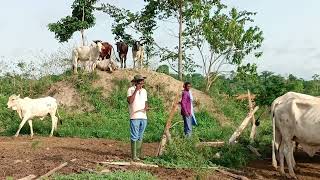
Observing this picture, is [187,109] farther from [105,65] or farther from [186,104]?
[105,65]

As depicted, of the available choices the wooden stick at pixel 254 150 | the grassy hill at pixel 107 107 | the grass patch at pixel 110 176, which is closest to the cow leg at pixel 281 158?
the wooden stick at pixel 254 150

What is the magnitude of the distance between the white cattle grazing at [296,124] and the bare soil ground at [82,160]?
49 cm

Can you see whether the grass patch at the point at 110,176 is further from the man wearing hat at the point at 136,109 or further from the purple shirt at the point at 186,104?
the purple shirt at the point at 186,104

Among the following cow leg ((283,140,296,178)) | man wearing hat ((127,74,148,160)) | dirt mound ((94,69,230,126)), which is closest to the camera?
cow leg ((283,140,296,178))

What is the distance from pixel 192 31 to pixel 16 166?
18.1 meters

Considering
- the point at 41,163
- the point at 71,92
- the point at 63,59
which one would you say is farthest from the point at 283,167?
the point at 63,59

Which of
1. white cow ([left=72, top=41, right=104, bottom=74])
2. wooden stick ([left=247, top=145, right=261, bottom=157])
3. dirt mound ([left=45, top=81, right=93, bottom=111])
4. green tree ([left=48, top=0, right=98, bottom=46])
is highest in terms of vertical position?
green tree ([left=48, top=0, right=98, bottom=46])

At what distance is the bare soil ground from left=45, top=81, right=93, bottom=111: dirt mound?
25.0 feet

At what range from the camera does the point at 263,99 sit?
13.2 meters

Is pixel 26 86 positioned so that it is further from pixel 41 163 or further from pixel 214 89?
pixel 41 163

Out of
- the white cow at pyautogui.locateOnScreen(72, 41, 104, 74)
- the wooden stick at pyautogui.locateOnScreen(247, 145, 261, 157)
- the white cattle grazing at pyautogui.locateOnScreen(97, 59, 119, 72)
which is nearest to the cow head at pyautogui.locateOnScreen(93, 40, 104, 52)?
the white cow at pyautogui.locateOnScreen(72, 41, 104, 74)

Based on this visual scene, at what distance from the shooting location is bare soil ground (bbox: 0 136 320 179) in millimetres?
9031

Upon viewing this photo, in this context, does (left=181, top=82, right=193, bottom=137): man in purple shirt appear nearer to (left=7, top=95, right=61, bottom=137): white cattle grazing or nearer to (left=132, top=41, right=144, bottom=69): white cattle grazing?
(left=7, top=95, right=61, bottom=137): white cattle grazing

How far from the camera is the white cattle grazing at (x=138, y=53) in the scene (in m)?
24.8
